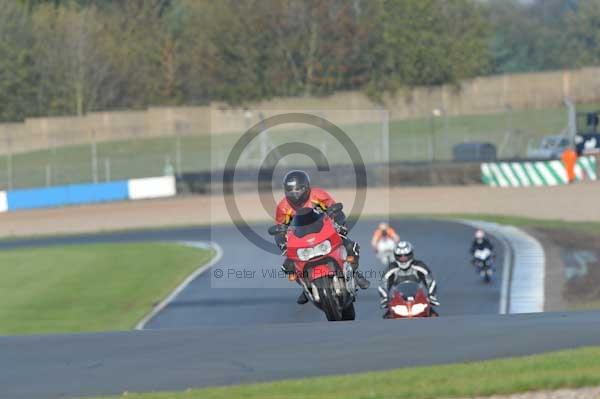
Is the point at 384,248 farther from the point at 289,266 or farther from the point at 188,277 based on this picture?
the point at 289,266

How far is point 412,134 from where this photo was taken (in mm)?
51344

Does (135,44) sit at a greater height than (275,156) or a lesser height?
greater

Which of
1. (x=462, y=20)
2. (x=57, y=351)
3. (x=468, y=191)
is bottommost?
(x=468, y=191)

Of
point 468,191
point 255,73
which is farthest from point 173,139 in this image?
point 468,191

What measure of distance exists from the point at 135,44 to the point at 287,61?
858cm

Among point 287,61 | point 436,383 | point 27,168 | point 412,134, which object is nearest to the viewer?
point 436,383

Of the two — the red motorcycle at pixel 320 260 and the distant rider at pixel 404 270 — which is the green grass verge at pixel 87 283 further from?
the red motorcycle at pixel 320 260

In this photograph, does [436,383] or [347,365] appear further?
[347,365]

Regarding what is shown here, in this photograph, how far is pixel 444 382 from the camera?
7672mm

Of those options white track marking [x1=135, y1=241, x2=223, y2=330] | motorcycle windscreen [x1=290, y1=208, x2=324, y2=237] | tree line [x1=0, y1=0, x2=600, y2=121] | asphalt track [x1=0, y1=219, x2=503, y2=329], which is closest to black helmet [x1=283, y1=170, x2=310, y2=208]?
motorcycle windscreen [x1=290, y1=208, x2=324, y2=237]

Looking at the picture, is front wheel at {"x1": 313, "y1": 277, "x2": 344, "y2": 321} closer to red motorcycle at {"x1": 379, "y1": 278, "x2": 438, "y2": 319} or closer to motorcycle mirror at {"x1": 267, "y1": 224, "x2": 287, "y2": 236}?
motorcycle mirror at {"x1": 267, "y1": 224, "x2": 287, "y2": 236}

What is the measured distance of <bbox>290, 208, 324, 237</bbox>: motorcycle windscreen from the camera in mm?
11047

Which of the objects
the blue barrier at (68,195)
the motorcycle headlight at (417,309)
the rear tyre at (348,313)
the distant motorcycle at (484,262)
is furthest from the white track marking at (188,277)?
the blue barrier at (68,195)

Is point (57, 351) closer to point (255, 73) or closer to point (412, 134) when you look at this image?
point (412, 134)
